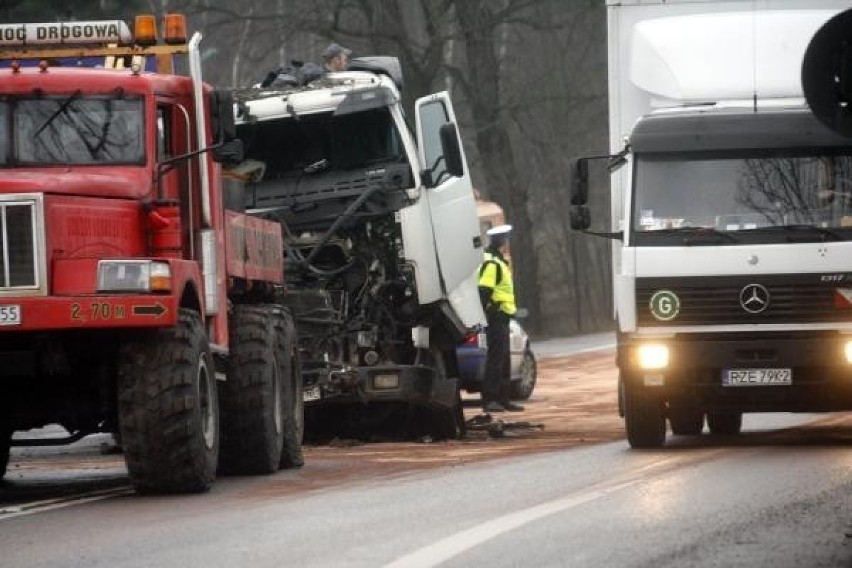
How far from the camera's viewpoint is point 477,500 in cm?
1344

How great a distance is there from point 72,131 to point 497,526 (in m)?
4.77

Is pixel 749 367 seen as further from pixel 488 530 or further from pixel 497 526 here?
pixel 488 530

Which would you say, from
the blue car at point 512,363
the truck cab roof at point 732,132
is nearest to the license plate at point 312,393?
the truck cab roof at point 732,132

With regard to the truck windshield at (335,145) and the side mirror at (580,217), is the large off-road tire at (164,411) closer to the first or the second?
the side mirror at (580,217)

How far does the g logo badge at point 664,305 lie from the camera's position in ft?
56.5

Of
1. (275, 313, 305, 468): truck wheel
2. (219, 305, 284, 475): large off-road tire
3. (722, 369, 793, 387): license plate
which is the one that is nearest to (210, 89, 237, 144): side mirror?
(219, 305, 284, 475): large off-road tire

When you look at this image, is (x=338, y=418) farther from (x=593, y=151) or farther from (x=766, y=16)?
(x=593, y=151)

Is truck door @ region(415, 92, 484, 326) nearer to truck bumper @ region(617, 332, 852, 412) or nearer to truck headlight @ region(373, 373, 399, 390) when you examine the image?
truck headlight @ region(373, 373, 399, 390)

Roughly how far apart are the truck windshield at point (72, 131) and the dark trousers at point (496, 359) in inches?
399

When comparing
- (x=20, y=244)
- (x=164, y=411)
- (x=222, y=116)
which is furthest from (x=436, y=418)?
(x=20, y=244)

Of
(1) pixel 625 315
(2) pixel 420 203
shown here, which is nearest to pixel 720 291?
(1) pixel 625 315

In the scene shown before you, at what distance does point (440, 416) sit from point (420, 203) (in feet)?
6.33

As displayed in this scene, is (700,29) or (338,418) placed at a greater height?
(700,29)

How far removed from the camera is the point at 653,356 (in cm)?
1731
